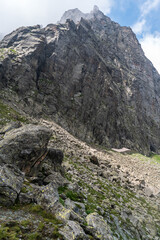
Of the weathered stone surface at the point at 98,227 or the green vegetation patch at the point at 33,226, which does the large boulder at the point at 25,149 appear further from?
the weathered stone surface at the point at 98,227

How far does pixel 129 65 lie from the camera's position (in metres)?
118

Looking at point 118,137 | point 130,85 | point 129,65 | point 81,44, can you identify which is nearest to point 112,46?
point 129,65

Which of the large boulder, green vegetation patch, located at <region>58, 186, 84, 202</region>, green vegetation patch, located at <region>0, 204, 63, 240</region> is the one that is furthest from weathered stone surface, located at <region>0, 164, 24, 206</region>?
green vegetation patch, located at <region>58, 186, 84, 202</region>

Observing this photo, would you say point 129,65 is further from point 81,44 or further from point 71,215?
point 71,215

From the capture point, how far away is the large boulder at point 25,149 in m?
9.32

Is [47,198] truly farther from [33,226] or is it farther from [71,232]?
[71,232]

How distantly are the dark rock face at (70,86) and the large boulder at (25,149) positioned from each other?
1224 inches

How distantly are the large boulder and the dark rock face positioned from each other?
31082 mm

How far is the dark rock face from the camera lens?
45844 millimetres

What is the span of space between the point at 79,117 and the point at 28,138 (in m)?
43.7

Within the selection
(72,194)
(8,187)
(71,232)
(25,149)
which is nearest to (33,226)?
(71,232)

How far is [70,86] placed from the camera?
5728 cm

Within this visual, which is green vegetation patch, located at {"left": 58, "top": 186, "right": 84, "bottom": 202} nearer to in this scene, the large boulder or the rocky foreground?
the rocky foreground

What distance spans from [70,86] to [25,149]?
163 feet
